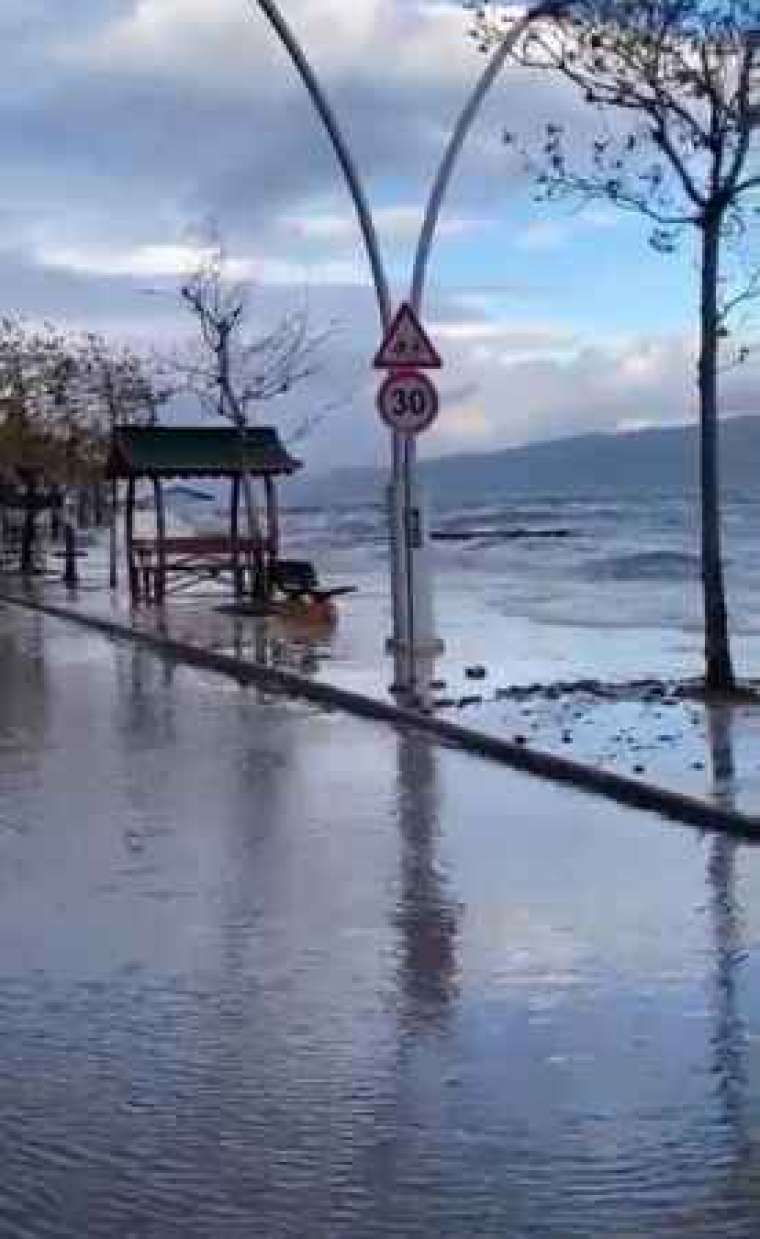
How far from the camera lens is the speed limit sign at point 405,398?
19.2m

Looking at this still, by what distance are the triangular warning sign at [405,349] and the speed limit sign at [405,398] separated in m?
0.14

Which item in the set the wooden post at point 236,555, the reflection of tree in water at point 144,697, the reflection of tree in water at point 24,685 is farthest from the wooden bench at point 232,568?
the reflection of tree in water at point 144,697

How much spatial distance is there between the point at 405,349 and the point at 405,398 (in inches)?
17.7

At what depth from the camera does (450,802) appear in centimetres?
1323

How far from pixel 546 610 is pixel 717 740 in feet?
80.1

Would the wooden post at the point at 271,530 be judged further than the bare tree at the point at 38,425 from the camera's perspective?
No

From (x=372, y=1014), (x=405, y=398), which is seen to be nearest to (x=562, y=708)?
(x=405, y=398)


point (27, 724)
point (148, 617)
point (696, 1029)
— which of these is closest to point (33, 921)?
point (696, 1029)

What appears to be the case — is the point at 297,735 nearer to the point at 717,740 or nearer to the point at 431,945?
the point at 717,740

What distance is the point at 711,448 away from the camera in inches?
729

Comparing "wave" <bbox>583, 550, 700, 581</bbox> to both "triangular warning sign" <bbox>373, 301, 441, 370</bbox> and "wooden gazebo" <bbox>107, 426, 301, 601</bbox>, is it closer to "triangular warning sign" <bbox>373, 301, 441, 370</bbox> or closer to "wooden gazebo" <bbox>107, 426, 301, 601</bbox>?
"wooden gazebo" <bbox>107, 426, 301, 601</bbox>

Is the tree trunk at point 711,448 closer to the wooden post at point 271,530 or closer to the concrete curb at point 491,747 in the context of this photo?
the concrete curb at point 491,747

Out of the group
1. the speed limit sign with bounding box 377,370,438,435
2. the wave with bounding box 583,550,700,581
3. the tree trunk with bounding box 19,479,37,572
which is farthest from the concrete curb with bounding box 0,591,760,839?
the tree trunk with bounding box 19,479,37,572

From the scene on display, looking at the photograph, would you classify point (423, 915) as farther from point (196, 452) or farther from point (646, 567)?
point (646, 567)
